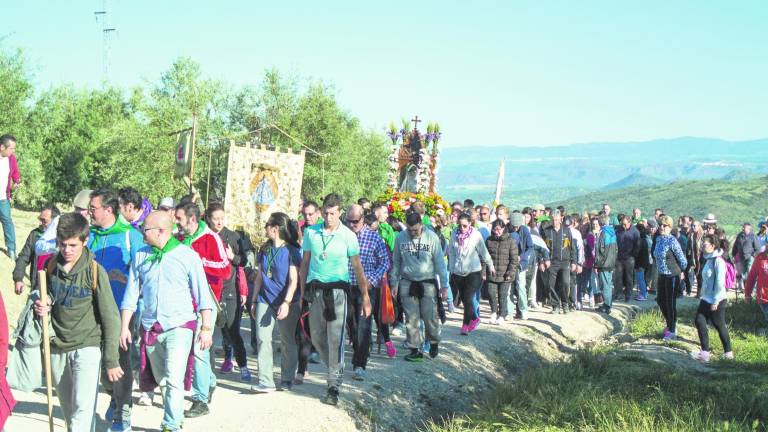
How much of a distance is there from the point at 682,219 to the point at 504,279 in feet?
31.7

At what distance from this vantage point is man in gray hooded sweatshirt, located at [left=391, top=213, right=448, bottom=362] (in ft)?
39.6

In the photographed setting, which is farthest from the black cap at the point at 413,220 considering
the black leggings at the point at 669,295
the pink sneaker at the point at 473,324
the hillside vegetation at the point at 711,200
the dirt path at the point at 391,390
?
the hillside vegetation at the point at 711,200

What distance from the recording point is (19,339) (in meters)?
6.37

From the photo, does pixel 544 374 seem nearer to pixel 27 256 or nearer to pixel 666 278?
pixel 666 278

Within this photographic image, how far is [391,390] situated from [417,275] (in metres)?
1.86

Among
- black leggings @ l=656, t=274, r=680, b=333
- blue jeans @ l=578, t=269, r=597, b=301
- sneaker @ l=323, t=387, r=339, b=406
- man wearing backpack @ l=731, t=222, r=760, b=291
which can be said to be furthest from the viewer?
man wearing backpack @ l=731, t=222, r=760, b=291

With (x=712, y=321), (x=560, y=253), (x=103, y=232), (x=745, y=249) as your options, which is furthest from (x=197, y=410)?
(x=745, y=249)

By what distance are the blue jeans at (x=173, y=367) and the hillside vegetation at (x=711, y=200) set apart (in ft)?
340

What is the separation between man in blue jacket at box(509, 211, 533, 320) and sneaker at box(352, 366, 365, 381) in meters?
6.46

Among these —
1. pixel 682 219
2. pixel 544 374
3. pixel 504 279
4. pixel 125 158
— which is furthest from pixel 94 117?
pixel 544 374

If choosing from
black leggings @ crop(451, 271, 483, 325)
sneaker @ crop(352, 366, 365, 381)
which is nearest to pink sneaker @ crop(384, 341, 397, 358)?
sneaker @ crop(352, 366, 365, 381)

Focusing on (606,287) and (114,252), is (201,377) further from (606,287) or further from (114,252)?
(606,287)

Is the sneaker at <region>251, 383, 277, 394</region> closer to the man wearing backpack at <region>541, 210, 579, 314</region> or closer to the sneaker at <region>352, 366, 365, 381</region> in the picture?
the sneaker at <region>352, 366, 365, 381</region>

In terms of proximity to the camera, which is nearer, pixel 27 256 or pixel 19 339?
pixel 19 339
